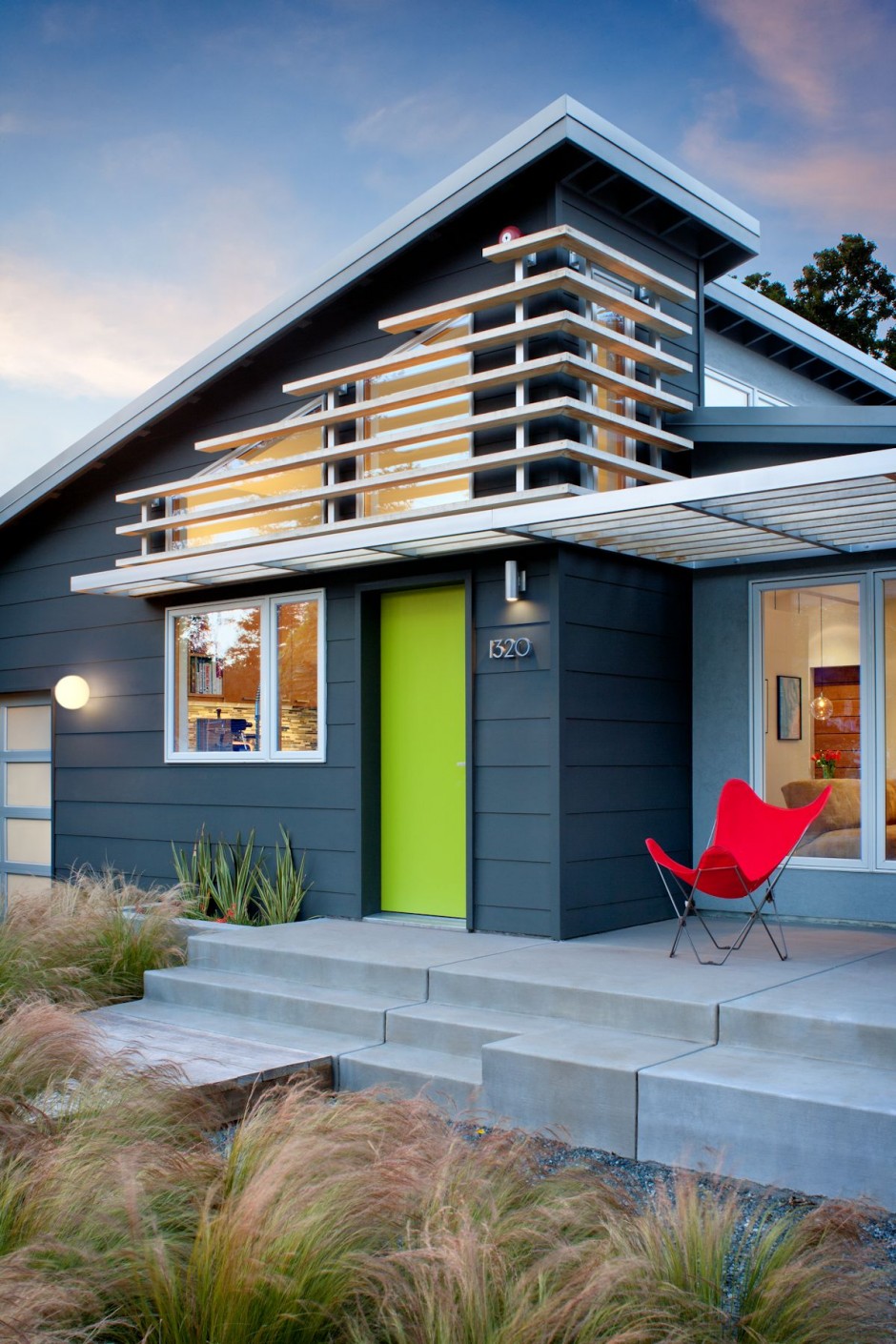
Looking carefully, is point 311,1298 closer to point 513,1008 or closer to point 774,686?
point 513,1008

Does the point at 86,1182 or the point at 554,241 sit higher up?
the point at 554,241

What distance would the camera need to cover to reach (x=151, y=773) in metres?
9.25

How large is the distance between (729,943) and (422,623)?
2747 mm

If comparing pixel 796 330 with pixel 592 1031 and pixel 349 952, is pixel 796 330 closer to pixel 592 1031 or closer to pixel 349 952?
pixel 349 952

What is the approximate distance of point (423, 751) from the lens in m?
7.62

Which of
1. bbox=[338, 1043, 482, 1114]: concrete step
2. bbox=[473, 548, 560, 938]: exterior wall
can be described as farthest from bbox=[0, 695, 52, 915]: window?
bbox=[338, 1043, 482, 1114]: concrete step

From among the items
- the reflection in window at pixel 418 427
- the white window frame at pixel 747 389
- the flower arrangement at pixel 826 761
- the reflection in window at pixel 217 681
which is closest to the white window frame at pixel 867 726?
the flower arrangement at pixel 826 761

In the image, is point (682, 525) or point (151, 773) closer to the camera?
point (682, 525)

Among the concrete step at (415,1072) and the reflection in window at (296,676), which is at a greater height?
the reflection in window at (296,676)

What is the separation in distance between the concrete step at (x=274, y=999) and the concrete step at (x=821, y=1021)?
1716 millimetres

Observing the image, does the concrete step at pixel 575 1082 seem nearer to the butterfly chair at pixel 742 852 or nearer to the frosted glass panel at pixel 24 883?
the butterfly chair at pixel 742 852

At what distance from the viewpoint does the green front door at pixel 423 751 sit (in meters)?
7.43

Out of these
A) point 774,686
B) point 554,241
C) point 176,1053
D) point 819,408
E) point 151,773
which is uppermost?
point 554,241

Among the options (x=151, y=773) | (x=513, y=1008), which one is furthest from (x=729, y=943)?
(x=151, y=773)
